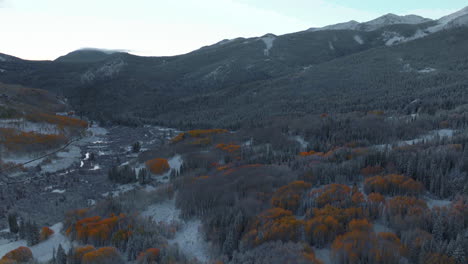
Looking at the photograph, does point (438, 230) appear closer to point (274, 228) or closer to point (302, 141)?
point (274, 228)

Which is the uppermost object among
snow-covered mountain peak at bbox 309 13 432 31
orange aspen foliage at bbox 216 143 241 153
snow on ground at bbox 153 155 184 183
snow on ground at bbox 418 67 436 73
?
snow-covered mountain peak at bbox 309 13 432 31

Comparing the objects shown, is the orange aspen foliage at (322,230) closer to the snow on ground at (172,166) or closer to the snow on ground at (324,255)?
the snow on ground at (324,255)

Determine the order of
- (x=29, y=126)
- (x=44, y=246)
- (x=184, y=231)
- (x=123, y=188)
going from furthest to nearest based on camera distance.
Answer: (x=29, y=126), (x=123, y=188), (x=44, y=246), (x=184, y=231)

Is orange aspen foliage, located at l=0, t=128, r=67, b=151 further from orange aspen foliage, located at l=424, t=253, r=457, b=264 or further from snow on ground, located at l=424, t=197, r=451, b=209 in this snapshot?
orange aspen foliage, located at l=424, t=253, r=457, b=264

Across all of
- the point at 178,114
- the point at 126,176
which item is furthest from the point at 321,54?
the point at 126,176

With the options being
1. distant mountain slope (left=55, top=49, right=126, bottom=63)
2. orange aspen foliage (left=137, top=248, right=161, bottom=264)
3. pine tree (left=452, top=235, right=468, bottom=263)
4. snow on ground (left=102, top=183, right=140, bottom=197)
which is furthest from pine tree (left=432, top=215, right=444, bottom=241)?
distant mountain slope (left=55, top=49, right=126, bottom=63)

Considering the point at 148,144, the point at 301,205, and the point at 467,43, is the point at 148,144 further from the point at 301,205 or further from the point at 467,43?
the point at 467,43

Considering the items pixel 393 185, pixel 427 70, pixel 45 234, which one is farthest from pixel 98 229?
pixel 427 70
